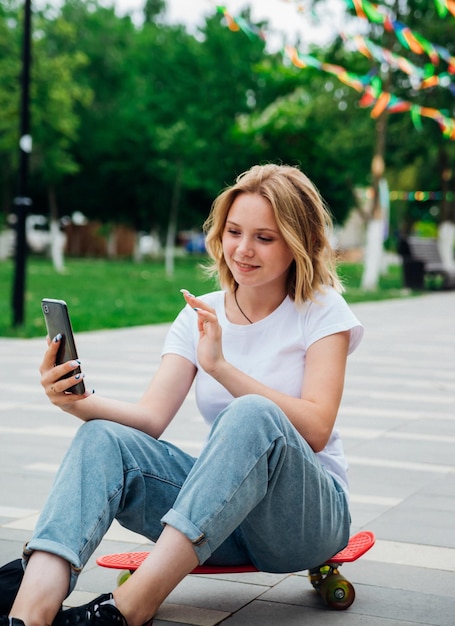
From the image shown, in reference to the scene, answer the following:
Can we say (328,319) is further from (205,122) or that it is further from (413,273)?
(205,122)

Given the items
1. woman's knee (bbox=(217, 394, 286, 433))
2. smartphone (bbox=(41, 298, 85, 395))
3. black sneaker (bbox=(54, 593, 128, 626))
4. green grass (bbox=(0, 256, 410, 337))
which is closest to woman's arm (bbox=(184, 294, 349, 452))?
woman's knee (bbox=(217, 394, 286, 433))

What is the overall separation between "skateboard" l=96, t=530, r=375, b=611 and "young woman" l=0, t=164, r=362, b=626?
0.05 metres

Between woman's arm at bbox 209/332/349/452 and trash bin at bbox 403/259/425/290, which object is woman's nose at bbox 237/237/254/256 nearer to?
woman's arm at bbox 209/332/349/452

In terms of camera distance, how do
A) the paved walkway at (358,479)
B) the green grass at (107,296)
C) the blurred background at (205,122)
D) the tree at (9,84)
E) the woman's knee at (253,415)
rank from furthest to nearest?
→ the tree at (9,84)
the blurred background at (205,122)
the green grass at (107,296)
the paved walkway at (358,479)
the woman's knee at (253,415)

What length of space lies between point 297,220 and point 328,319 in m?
0.30

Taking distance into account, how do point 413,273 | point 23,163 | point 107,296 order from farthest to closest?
point 413,273
point 107,296
point 23,163

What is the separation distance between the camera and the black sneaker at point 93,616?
280 centimetres

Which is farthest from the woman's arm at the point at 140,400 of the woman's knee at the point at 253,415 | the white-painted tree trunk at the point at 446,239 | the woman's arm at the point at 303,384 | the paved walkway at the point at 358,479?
the white-painted tree trunk at the point at 446,239

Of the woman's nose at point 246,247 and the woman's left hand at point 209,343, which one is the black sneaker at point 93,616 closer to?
the woman's left hand at point 209,343

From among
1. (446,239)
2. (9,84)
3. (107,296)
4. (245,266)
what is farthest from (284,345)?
(9,84)

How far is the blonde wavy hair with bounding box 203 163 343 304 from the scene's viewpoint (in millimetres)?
3234

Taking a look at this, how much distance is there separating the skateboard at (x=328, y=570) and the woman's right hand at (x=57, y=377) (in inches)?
19.1

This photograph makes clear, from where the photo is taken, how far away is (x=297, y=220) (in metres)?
3.26

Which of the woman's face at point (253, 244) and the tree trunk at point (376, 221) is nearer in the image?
the woman's face at point (253, 244)
